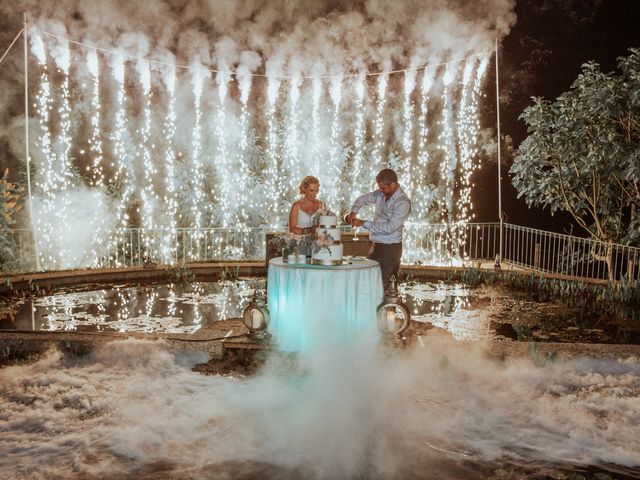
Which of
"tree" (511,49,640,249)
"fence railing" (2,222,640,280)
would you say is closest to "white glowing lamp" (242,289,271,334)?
"fence railing" (2,222,640,280)

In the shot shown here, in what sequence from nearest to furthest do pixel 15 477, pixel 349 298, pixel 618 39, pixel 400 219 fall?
pixel 15 477 < pixel 349 298 < pixel 400 219 < pixel 618 39

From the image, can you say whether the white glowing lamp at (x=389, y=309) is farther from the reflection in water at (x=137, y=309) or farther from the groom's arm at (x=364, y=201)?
the reflection in water at (x=137, y=309)

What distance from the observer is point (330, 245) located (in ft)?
18.4

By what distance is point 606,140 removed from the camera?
1169 cm

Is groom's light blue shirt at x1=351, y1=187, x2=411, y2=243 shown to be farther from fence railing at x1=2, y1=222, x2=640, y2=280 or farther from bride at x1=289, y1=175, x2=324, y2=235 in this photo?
fence railing at x1=2, y1=222, x2=640, y2=280

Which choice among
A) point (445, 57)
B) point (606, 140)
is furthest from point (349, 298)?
point (445, 57)

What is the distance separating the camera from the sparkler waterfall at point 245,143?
96.6 feet

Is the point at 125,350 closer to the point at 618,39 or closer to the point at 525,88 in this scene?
the point at 618,39

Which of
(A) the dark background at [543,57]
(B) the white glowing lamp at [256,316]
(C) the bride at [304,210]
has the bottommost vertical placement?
(B) the white glowing lamp at [256,316]

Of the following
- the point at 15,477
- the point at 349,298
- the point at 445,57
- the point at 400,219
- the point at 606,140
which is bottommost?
the point at 15,477

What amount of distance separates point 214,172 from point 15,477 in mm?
28942

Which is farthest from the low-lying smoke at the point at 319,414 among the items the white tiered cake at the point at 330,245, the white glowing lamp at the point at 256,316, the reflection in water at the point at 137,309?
the reflection in water at the point at 137,309

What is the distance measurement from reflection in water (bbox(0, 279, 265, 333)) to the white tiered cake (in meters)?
2.40

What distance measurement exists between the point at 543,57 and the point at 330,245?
88.7ft
